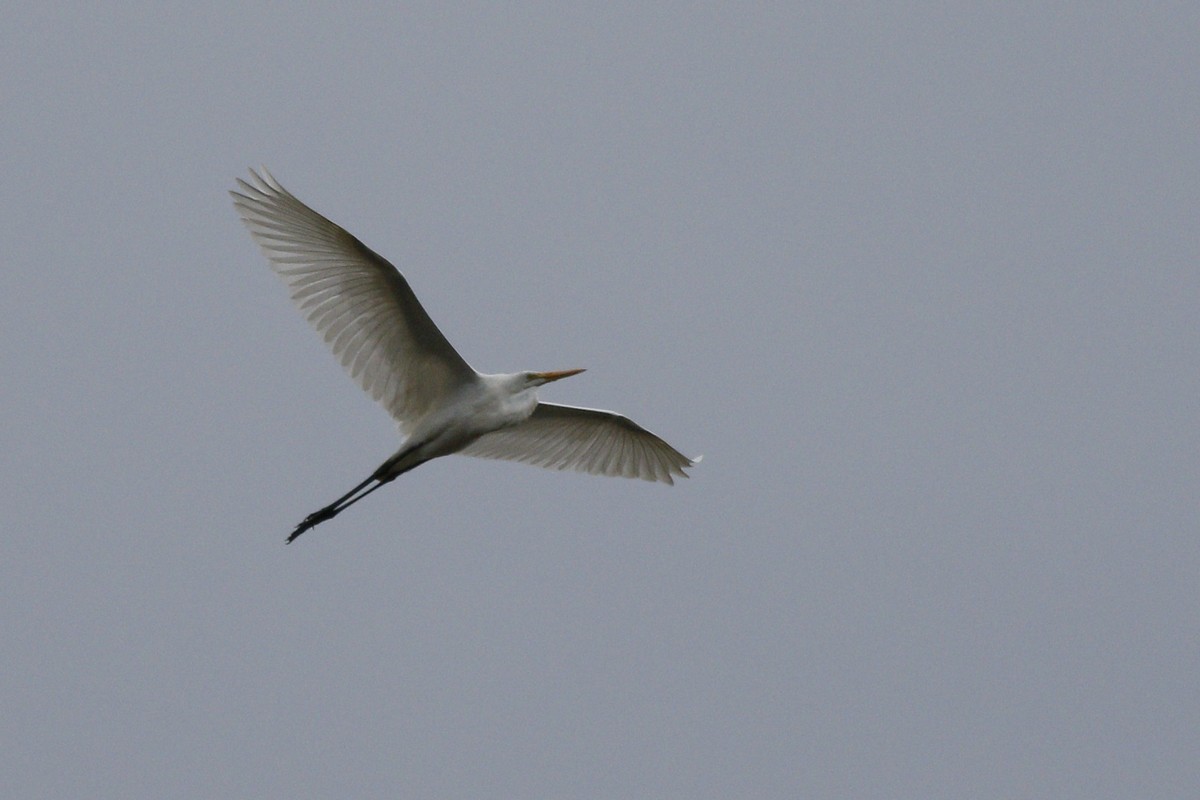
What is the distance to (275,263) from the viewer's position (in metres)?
12.6

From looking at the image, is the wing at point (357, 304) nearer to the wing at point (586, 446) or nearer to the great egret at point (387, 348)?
the great egret at point (387, 348)

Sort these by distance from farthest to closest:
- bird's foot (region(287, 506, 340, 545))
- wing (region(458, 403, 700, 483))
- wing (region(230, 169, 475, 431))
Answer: wing (region(458, 403, 700, 483)), bird's foot (region(287, 506, 340, 545)), wing (region(230, 169, 475, 431))

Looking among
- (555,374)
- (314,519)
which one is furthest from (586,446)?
(314,519)

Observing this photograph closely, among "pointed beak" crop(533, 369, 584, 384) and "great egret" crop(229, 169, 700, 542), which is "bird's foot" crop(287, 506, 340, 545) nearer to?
"great egret" crop(229, 169, 700, 542)

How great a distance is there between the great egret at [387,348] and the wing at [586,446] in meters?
0.04

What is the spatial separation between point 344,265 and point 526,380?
1970mm

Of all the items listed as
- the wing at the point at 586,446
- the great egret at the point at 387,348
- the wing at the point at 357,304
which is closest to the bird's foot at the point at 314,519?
the great egret at the point at 387,348

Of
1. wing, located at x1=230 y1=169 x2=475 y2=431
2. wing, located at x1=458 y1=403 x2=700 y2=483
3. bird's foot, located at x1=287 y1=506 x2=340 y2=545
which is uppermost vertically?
wing, located at x1=230 y1=169 x2=475 y2=431

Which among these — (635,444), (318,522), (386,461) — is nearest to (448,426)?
(386,461)

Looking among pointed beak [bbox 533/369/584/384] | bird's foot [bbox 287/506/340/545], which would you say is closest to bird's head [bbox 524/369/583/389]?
pointed beak [bbox 533/369/584/384]

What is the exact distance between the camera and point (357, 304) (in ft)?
42.6

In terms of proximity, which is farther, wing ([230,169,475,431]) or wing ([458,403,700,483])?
wing ([458,403,700,483])

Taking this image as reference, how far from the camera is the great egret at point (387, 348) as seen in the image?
41.0ft

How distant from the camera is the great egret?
12492 millimetres
